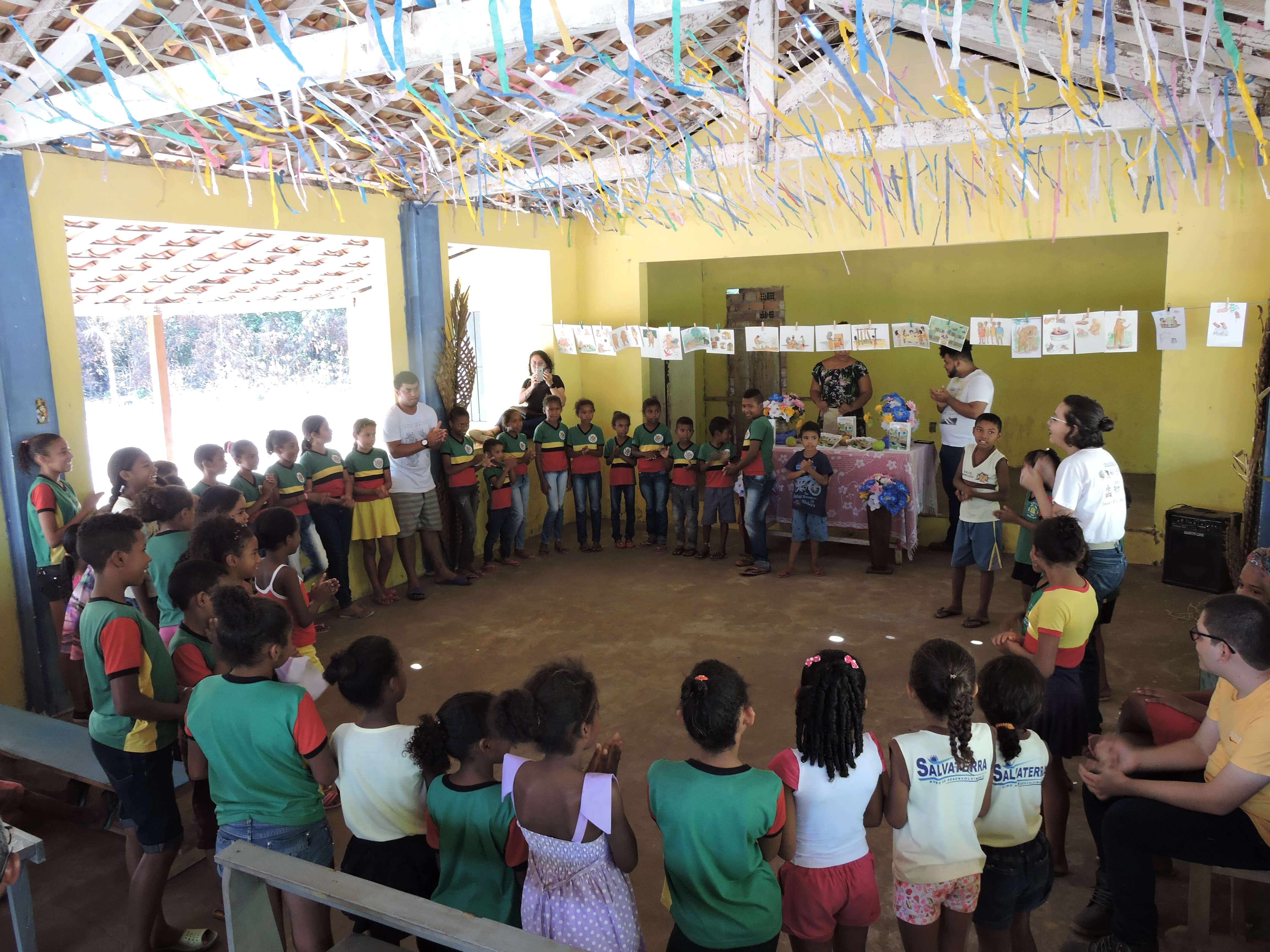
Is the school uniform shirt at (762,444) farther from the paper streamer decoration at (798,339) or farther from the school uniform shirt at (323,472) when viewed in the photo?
the school uniform shirt at (323,472)

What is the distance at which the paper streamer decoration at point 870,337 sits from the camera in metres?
7.00

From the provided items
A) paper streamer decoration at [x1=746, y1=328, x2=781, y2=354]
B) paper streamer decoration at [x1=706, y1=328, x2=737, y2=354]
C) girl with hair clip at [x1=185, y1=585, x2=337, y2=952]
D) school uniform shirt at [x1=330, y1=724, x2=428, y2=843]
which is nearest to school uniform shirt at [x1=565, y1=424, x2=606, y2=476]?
paper streamer decoration at [x1=706, y1=328, x2=737, y2=354]

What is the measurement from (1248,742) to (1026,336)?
183 inches

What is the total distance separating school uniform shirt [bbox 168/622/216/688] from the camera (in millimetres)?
2949

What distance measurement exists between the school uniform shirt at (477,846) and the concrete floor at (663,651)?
94 cm

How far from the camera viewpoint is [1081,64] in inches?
210

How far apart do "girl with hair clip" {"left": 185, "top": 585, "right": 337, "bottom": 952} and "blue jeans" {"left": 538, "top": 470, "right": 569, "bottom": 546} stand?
17.1 feet

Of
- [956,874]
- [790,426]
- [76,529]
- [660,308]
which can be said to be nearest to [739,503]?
[790,426]

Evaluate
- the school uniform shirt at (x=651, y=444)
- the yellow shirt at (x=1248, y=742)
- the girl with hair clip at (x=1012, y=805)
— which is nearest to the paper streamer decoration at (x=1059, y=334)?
the school uniform shirt at (x=651, y=444)

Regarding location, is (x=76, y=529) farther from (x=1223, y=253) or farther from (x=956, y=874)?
(x=1223, y=253)

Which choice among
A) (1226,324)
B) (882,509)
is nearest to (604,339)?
(882,509)

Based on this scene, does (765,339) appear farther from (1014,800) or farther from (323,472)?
(1014,800)

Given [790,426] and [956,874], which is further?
[790,426]

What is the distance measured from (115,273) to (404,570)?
3490 mm
